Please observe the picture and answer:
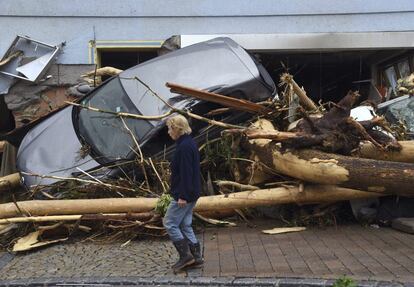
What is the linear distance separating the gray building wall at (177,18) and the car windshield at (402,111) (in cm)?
324

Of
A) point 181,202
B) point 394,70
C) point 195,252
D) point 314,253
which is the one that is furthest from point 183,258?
point 394,70

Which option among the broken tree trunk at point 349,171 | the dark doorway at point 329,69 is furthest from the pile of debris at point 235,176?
the dark doorway at point 329,69

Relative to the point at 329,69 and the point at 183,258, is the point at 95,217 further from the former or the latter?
the point at 329,69

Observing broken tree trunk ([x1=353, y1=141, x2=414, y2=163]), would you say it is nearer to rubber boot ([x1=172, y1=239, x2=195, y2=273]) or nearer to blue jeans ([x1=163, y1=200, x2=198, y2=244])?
blue jeans ([x1=163, y1=200, x2=198, y2=244])

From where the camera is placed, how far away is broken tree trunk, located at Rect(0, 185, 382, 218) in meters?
6.57

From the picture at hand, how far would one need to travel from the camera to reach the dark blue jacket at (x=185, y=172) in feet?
16.9

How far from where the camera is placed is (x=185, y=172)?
17.0ft

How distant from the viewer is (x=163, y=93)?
7.58m

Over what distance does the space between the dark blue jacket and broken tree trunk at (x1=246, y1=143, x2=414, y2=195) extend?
1.61 meters

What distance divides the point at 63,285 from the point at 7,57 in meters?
6.45

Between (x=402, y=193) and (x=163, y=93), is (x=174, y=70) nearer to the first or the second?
(x=163, y=93)

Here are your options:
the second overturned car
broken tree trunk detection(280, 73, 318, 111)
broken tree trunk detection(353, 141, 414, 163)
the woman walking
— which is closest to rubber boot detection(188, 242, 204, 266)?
the woman walking

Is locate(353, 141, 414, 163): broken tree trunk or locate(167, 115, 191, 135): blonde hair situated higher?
locate(167, 115, 191, 135): blonde hair

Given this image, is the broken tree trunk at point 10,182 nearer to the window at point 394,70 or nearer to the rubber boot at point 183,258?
the rubber boot at point 183,258
